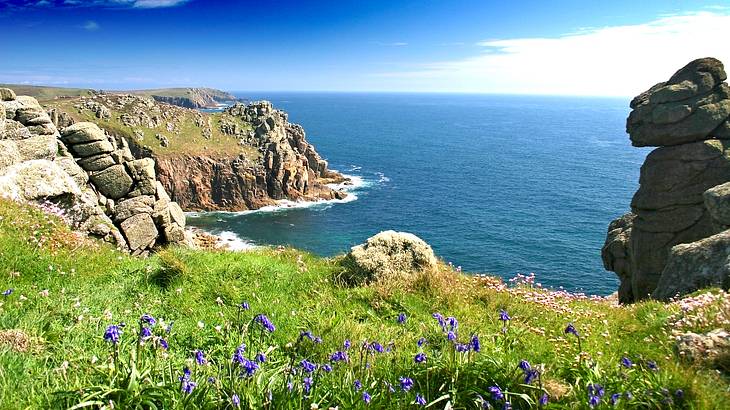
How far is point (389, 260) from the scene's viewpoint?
42.7ft

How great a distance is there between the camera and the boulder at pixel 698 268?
45.0ft

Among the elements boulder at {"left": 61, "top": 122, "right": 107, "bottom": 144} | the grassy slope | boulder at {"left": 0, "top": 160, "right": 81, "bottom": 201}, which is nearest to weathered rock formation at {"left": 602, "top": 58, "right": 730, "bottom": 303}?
boulder at {"left": 0, "top": 160, "right": 81, "bottom": 201}

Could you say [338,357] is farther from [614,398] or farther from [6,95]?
[6,95]

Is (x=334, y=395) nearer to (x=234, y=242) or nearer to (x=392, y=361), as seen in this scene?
(x=392, y=361)

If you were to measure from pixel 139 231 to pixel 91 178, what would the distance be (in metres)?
4.35

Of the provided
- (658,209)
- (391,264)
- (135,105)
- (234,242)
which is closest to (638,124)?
(658,209)

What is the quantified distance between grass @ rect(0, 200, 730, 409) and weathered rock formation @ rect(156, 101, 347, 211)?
100077mm

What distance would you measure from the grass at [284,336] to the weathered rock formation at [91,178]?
656 cm

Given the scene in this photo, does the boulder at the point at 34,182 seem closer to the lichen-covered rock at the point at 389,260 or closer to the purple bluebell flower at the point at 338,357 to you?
the lichen-covered rock at the point at 389,260

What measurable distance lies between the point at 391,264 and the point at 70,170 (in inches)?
791

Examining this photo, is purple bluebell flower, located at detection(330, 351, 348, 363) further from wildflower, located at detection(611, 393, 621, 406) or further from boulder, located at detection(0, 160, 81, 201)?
boulder, located at detection(0, 160, 81, 201)

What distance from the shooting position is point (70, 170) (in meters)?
24.1

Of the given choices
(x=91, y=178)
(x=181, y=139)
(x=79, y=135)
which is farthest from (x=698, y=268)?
(x=181, y=139)

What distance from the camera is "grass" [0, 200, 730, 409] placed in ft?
18.0
